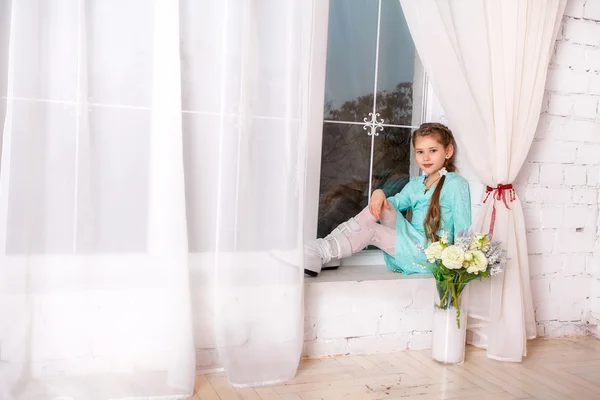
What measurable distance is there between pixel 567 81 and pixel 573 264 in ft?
2.99

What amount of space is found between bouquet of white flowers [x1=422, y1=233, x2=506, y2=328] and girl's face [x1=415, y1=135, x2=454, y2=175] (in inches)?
16.2

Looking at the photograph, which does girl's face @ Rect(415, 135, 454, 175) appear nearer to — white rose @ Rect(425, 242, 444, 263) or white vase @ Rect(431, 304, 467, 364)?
white rose @ Rect(425, 242, 444, 263)

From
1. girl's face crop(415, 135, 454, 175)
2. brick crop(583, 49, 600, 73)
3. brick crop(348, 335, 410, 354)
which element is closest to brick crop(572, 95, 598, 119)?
brick crop(583, 49, 600, 73)

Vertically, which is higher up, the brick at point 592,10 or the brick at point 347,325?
the brick at point 592,10

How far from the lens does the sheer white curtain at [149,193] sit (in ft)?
6.54

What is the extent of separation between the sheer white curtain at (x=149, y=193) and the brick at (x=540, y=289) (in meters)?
1.32

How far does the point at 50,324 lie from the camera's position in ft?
6.74

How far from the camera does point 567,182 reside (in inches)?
118

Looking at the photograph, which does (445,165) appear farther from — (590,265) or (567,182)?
(590,265)

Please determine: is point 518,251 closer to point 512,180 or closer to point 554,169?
point 512,180

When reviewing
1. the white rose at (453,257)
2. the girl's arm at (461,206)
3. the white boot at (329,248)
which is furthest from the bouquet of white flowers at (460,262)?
the white boot at (329,248)

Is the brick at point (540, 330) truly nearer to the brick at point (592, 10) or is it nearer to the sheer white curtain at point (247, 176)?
the sheer white curtain at point (247, 176)

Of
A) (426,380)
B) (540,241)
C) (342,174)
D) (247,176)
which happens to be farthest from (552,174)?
(247,176)

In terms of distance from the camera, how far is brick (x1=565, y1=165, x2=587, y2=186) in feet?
9.86
